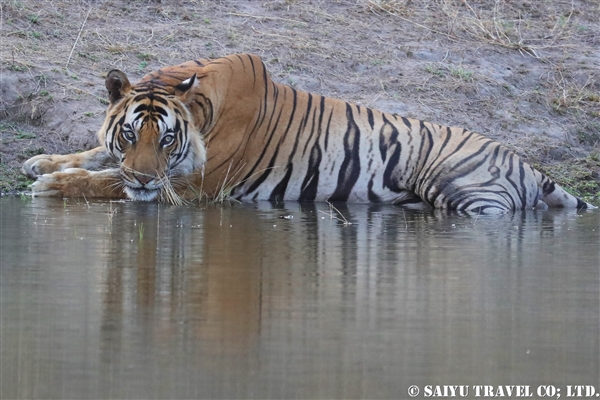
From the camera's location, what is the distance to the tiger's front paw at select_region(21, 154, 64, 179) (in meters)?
9.24

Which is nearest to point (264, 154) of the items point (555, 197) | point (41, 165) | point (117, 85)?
point (117, 85)

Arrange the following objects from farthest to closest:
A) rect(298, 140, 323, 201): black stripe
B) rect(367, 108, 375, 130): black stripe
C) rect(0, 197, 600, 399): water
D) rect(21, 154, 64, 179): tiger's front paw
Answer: rect(367, 108, 375, 130): black stripe < rect(298, 140, 323, 201): black stripe < rect(21, 154, 64, 179): tiger's front paw < rect(0, 197, 600, 399): water

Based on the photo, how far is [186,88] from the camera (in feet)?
29.5

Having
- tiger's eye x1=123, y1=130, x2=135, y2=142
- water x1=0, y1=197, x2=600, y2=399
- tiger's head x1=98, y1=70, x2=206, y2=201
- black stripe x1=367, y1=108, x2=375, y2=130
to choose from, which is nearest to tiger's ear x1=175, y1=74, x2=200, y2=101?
tiger's head x1=98, y1=70, x2=206, y2=201

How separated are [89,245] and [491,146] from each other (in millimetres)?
4265

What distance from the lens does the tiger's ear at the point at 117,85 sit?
8.88 metres

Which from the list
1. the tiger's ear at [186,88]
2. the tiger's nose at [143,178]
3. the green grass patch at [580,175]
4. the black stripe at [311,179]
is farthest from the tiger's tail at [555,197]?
the tiger's nose at [143,178]

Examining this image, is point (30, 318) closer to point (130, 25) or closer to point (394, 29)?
point (130, 25)

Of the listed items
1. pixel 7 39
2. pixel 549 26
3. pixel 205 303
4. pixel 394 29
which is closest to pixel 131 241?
pixel 205 303

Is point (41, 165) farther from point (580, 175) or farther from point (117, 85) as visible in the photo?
point (580, 175)

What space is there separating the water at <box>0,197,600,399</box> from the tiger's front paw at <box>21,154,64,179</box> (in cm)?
181

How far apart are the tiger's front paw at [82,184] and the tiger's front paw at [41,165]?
0.99 feet

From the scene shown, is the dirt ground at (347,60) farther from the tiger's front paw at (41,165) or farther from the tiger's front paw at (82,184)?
the tiger's front paw at (82,184)

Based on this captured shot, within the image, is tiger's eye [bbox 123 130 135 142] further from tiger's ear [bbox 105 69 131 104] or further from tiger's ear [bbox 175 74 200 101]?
tiger's ear [bbox 175 74 200 101]
